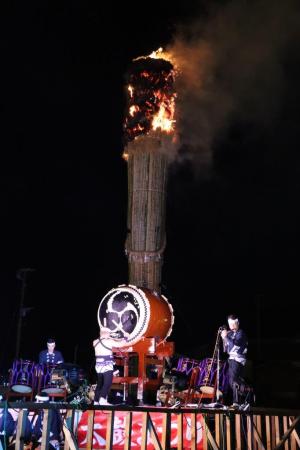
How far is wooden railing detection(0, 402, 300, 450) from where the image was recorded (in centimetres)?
805

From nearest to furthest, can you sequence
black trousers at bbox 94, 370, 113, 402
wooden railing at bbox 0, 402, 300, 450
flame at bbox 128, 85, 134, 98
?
wooden railing at bbox 0, 402, 300, 450
black trousers at bbox 94, 370, 113, 402
flame at bbox 128, 85, 134, 98

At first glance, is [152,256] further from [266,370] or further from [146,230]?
[266,370]

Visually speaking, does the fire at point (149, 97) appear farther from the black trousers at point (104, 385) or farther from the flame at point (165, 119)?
the black trousers at point (104, 385)

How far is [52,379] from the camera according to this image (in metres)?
12.0

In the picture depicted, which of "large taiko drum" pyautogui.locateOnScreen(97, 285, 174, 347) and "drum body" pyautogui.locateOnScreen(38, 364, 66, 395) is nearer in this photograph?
"drum body" pyautogui.locateOnScreen(38, 364, 66, 395)

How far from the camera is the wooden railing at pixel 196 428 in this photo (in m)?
8.05

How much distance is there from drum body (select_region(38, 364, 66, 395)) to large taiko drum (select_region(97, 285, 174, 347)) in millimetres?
1766

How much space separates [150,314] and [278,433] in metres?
4.47

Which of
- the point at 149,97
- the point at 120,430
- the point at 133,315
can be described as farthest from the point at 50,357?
the point at 149,97

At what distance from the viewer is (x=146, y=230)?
1616 cm

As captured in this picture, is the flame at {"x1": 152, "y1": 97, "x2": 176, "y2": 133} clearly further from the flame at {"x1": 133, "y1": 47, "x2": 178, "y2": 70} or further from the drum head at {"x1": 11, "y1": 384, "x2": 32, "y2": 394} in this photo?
the drum head at {"x1": 11, "y1": 384, "x2": 32, "y2": 394}

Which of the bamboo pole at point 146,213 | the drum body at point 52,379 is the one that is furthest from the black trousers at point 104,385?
the bamboo pole at point 146,213

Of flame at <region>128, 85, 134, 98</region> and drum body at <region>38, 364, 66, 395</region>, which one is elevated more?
flame at <region>128, 85, 134, 98</region>

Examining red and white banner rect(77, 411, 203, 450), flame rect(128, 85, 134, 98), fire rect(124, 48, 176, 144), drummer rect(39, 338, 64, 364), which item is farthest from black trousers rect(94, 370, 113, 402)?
flame rect(128, 85, 134, 98)
